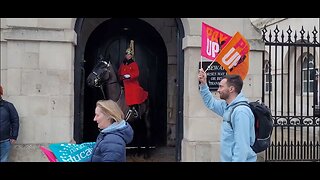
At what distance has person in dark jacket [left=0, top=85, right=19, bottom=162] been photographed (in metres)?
5.62

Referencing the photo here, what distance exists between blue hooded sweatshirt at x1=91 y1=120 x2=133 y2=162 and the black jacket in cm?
316

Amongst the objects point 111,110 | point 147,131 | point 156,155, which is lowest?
point 156,155

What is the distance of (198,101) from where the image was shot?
6426 mm

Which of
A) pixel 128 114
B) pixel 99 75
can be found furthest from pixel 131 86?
pixel 99 75

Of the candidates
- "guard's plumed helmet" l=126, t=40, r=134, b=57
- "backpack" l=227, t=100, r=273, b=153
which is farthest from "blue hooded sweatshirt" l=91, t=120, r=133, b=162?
"guard's plumed helmet" l=126, t=40, r=134, b=57

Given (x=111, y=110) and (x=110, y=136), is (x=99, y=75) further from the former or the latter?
(x=110, y=136)

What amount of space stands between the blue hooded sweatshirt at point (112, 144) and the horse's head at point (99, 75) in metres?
3.91

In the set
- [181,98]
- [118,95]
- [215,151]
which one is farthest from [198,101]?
[118,95]

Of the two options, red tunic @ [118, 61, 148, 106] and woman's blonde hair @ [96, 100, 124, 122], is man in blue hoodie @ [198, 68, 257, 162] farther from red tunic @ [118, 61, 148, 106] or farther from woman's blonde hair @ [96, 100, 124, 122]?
red tunic @ [118, 61, 148, 106]

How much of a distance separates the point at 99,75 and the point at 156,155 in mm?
2540

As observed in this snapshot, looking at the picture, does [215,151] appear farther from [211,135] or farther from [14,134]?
[14,134]

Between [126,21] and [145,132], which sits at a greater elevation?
[126,21]

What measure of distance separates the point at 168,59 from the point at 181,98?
248 cm

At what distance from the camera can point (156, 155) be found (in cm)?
822
